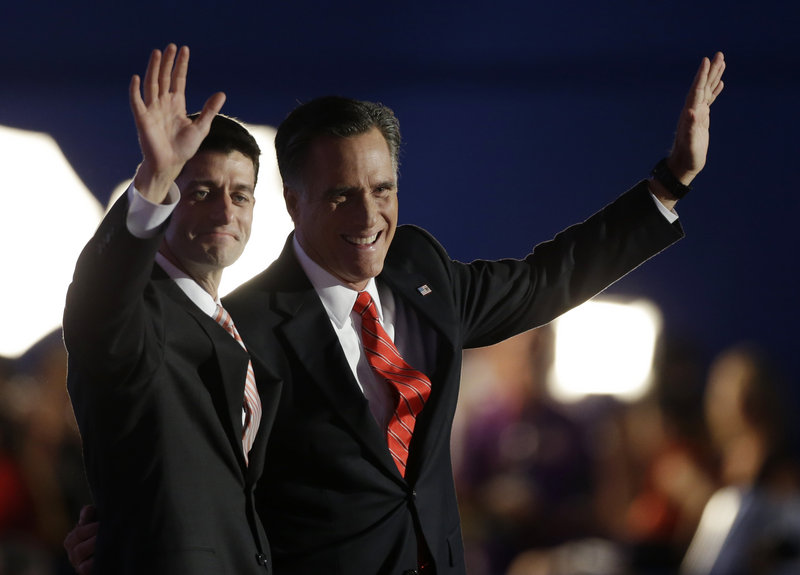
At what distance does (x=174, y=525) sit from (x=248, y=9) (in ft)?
9.70

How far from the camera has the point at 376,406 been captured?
165cm

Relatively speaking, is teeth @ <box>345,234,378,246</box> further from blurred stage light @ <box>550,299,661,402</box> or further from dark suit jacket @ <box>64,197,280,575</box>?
blurred stage light @ <box>550,299,661,402</box>

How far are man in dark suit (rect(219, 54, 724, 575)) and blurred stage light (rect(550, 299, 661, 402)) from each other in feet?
5.85

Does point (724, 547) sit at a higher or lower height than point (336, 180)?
lower

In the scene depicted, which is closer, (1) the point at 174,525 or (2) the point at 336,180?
(1) the point at 174,525

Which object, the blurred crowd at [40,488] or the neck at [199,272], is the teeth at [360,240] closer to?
the neck at [199,272]

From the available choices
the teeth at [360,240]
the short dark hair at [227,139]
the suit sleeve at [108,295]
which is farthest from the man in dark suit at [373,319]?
the suit sleeve at [108,295]

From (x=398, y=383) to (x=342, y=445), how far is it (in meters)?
0.14

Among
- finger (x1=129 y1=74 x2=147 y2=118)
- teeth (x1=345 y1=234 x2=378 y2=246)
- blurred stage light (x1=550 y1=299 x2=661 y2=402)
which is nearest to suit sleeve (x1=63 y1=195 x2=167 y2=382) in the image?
finger (x1=129 y1=74 x2=147 y2=118)

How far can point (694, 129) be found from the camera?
182 centimetres

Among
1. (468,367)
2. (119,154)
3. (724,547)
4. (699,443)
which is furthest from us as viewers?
(119,154)

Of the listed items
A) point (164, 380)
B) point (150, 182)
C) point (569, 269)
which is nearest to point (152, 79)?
point (150, 182)

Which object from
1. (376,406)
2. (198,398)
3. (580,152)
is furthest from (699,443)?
(198,398)

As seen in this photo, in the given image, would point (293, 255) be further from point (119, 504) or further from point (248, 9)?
point (248, 9)
